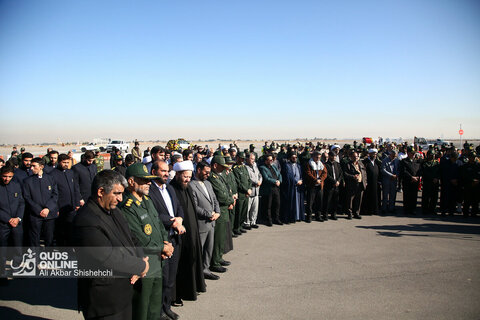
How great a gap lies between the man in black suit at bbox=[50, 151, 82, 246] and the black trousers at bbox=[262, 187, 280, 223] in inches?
195

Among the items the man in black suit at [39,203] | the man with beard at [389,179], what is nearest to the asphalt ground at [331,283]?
the man in black suit at [39,203]

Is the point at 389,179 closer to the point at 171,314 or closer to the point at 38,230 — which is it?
the point at 171,314

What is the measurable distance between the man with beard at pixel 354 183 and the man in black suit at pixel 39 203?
7.93m

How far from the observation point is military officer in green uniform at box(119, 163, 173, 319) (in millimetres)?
3107

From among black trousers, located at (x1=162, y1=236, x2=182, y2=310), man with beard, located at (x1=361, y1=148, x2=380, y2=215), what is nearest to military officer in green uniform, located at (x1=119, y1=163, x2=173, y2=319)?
black trousers, located at (x1=162, y1=236, x2=182, y2=310)

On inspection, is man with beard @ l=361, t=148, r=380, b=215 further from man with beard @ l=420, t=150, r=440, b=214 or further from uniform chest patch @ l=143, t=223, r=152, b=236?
uniform chest patch @ l=143, t=223, r=152, b=236

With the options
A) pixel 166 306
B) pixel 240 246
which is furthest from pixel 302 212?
pixel 166 306

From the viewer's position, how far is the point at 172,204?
4.13 m

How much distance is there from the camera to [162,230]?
350 cm

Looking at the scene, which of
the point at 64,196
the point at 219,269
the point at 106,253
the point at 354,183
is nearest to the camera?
the point at 106,253

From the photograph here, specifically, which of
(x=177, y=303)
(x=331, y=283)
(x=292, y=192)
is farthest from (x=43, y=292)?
(x=292, y=192)

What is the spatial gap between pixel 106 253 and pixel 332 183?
813 centimetres

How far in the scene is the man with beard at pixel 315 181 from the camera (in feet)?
30.9

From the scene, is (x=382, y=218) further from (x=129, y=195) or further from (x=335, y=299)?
(x=129, y=195)
